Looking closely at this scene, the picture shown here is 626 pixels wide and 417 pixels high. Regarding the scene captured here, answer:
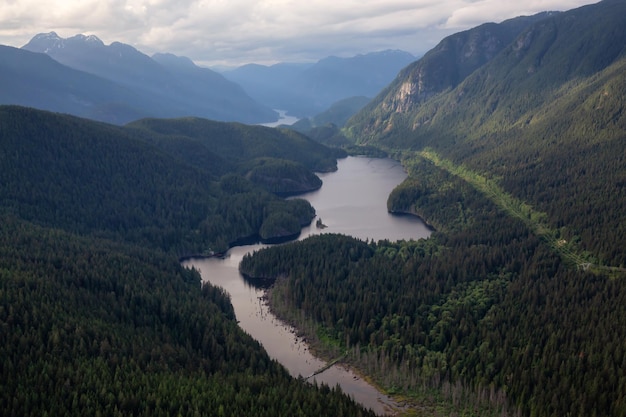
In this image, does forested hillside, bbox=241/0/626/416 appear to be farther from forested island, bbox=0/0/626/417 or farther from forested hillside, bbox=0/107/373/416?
forested hillside, bbox=0/107/373/416

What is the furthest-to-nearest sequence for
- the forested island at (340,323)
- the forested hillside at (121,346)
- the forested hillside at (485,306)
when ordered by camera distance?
the forested hillside at (485,306), the forested island at (340,323), the forested hillside at (121,346)

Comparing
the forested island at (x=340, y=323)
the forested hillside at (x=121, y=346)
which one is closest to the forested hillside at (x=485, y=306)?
the forested island at (x=340, y=323)

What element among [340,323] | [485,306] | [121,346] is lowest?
[340,323]

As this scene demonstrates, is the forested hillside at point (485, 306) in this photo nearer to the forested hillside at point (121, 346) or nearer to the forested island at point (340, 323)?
the forested island at point (340, 323)

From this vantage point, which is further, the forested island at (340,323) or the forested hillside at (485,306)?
the forested hillside at (485,306)

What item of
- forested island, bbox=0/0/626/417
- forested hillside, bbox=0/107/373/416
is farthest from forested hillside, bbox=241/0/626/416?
forested hillside, bbox=0/107/373/416

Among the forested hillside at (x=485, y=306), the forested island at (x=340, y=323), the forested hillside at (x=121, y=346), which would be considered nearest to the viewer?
the forested hillside at (x=121, y=346)

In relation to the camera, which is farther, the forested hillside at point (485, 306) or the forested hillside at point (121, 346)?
the forested hillside at point (485, 306)

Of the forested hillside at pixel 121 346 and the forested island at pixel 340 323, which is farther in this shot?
the forested island at pixel 340 323

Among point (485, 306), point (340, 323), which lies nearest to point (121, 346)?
point (340, 323)

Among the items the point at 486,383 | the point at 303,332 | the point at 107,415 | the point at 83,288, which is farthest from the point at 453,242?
the point at 107,415

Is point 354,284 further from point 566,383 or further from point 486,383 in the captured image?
point 566,383

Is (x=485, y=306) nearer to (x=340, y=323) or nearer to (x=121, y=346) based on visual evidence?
(x=340, y=323)
